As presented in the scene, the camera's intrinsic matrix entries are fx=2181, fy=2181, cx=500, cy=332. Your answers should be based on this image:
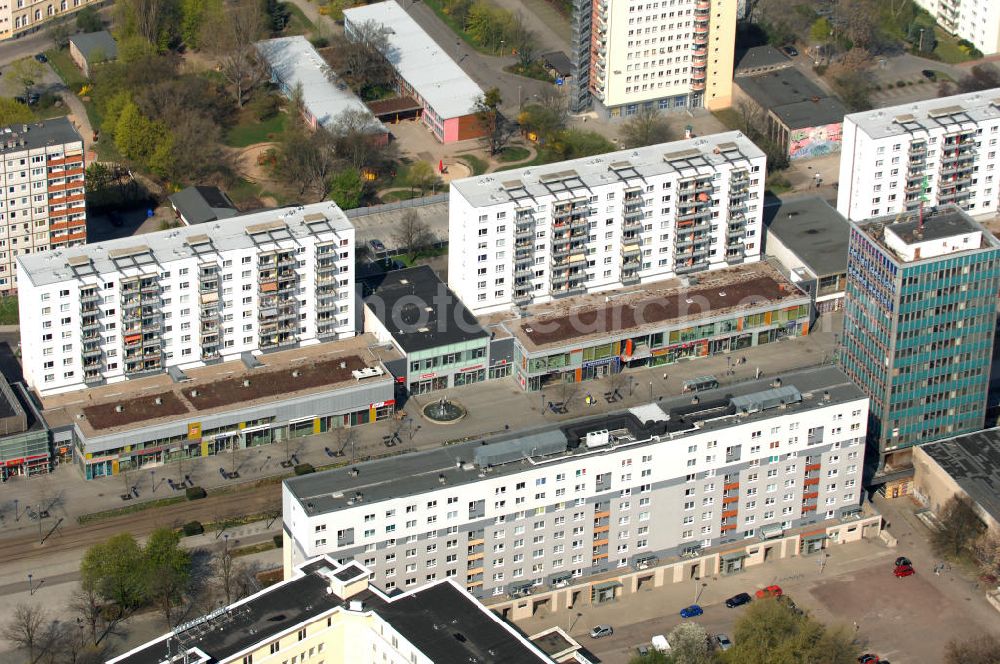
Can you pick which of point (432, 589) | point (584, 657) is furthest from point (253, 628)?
point (584, 657)

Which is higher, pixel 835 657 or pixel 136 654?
pixel 136 654

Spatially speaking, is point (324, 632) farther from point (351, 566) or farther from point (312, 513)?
point (312, 513)

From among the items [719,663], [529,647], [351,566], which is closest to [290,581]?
[351,566]

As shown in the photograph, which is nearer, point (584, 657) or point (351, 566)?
point (351, 566)

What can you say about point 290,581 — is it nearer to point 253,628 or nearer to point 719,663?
point 253,628

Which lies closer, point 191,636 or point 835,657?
point 191,636
